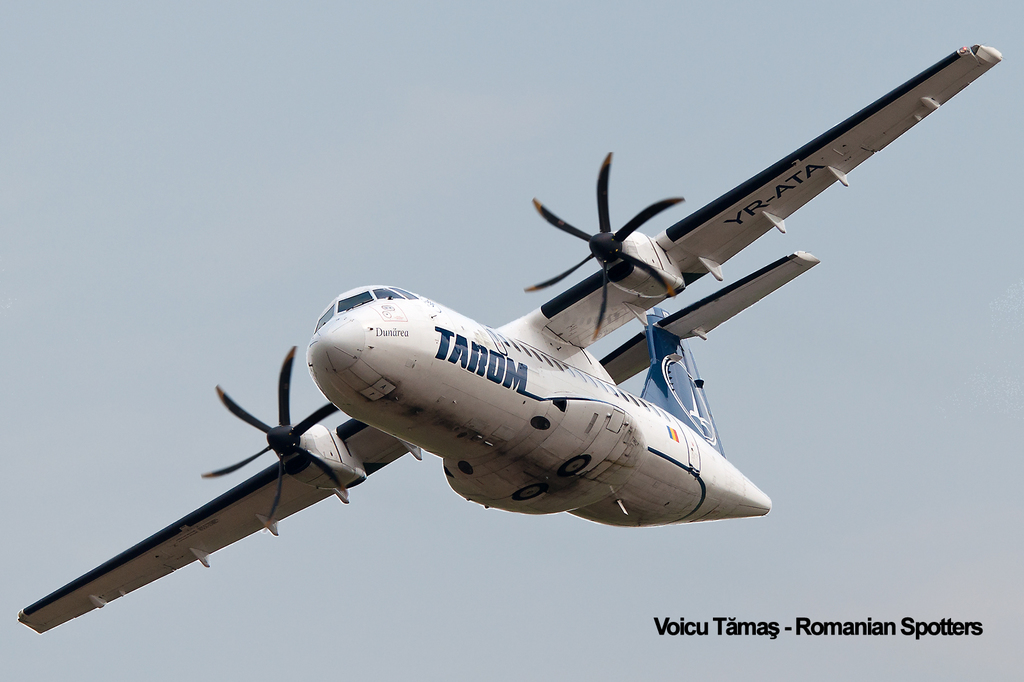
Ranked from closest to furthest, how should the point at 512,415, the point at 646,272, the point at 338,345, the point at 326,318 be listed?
the point at 338,345, the point at 326,318, the point at 512,415, the point at 646,272

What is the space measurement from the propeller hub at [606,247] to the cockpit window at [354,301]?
4.24 m

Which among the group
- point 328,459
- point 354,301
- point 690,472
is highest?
point 354,301

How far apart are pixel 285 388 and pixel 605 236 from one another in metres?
7.04

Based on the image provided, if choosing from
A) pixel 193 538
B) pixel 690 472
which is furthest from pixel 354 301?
pixel 193 538

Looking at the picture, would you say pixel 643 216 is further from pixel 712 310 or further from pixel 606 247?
pixel 712 310

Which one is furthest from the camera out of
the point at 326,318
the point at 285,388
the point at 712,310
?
the point at 712,310

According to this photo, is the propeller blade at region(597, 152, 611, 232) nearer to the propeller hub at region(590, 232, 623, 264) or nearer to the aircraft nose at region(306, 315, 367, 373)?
the propeller hub at region(590, 232, 623, 264)

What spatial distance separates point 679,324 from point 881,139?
657 cm

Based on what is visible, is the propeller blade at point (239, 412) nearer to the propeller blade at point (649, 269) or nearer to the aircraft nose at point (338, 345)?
the aircraft nose at point (338, 345)

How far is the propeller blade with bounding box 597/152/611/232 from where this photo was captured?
2114 cm

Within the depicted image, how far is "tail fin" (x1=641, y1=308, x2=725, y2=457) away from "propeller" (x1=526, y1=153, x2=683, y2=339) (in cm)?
459

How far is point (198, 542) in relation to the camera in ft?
85.4

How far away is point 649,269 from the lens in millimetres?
20875

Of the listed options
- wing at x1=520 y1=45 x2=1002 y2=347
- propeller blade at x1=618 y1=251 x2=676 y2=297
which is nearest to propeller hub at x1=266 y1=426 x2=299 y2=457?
wing at x1=520 y1=45 x2=1002 y2=347
